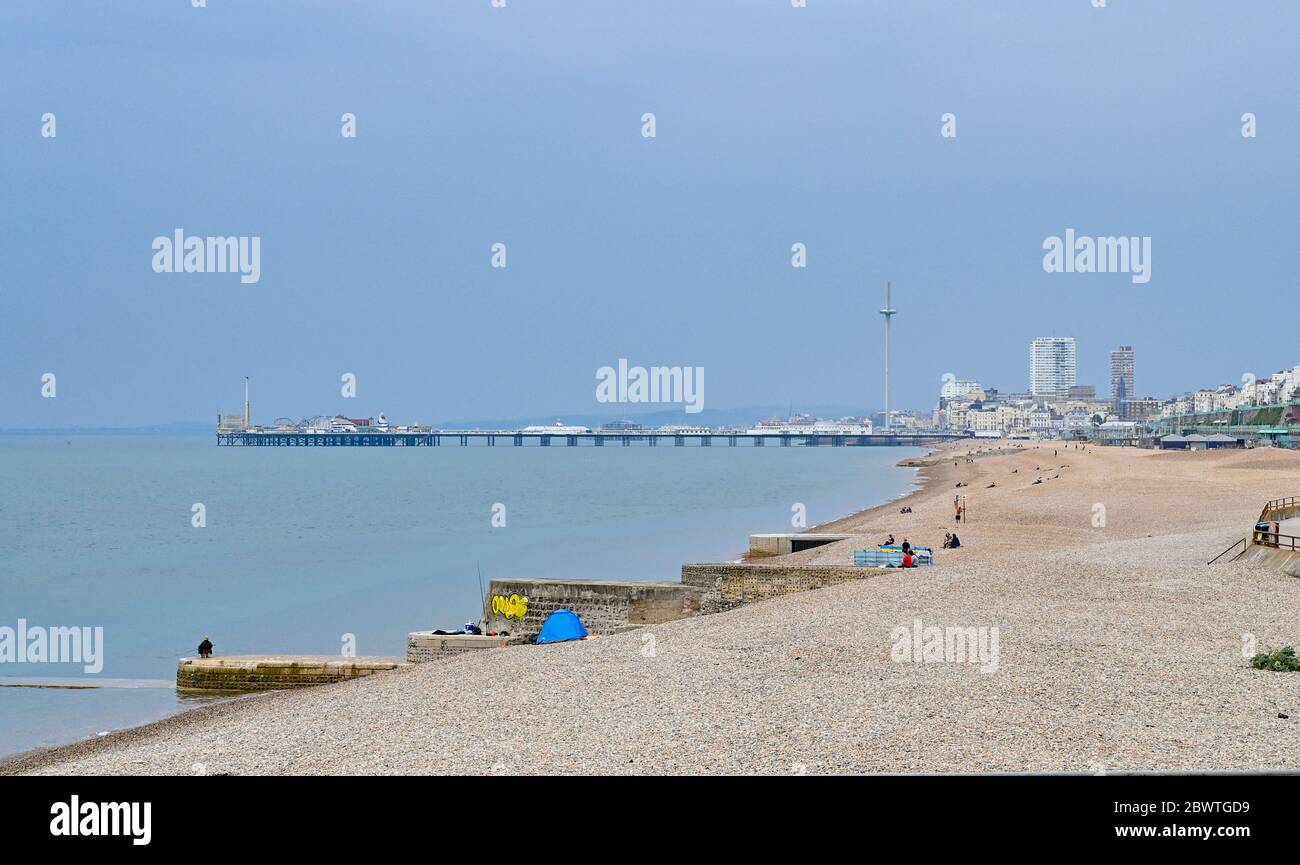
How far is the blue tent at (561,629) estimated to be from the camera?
68.1 ft

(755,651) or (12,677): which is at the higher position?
(755,651)

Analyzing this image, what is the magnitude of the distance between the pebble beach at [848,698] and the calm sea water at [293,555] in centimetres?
618

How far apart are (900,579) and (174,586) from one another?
26.7m

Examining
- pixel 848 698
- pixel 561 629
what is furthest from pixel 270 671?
pixel 848 698

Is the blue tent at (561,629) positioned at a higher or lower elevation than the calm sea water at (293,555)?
higher

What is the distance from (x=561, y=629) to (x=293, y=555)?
31.6m

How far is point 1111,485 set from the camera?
2290 inches

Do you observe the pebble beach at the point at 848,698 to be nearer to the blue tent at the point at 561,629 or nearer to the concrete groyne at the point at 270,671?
the concrete groyne at the point at 270,671

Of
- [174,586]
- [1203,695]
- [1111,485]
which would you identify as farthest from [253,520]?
[1203,695]

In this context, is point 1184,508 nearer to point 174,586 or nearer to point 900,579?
point 900,579

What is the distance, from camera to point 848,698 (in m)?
12.7

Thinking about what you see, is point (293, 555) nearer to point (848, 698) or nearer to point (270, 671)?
point (270, 671)

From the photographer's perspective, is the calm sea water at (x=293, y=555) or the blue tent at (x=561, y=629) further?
the calm sea water at (x=293, y=555)

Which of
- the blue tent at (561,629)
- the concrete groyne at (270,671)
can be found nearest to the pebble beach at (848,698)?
the concrete groyne at (270,671)
